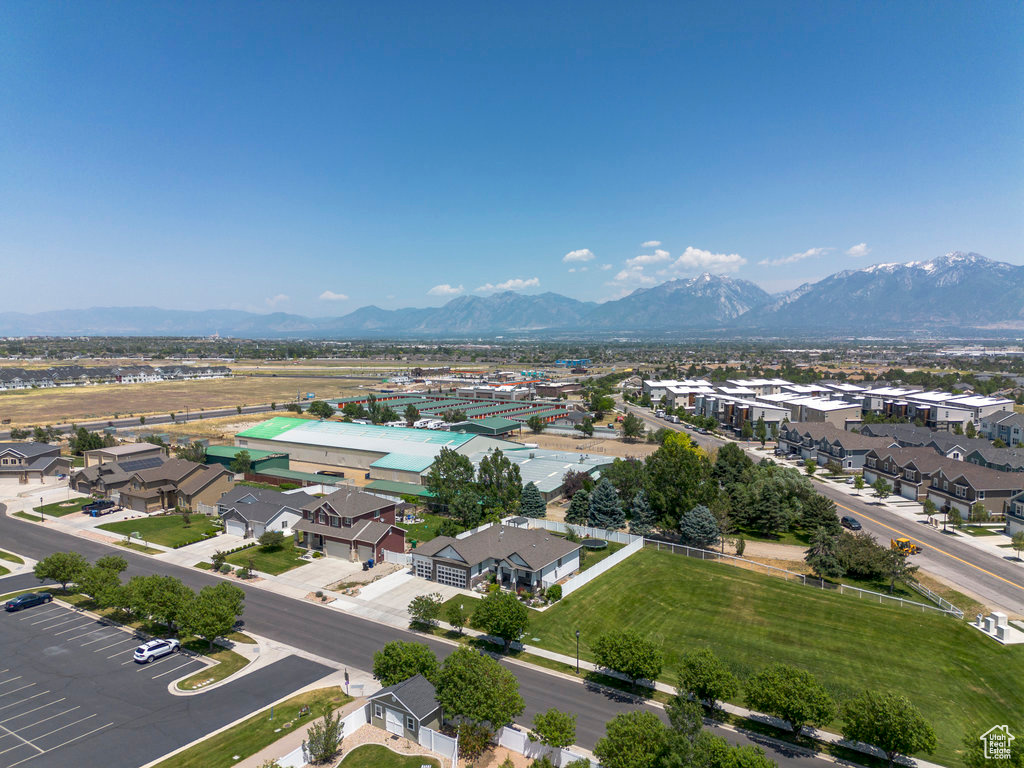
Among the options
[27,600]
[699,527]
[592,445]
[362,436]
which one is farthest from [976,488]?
[27,600]

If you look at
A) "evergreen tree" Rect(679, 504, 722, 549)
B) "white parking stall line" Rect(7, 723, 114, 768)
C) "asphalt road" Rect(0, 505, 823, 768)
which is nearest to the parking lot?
"white parking stall line" Rect(7, 723, 114, 768)

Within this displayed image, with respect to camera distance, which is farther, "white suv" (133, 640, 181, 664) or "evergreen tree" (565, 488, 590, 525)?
"evergreen tree" (565, 488, 590, 525)

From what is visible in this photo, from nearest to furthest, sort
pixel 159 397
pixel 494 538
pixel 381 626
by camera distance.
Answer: pixel 381 626 < pixel 494 538 < pixel 159 397

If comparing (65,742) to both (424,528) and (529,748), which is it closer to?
(529,748)

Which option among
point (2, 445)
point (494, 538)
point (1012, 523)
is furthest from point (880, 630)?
point (2, 445)

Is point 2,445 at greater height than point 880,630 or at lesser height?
greater

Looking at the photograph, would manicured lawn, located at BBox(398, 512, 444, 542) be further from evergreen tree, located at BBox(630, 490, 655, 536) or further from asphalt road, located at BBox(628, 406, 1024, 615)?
asphalt road, located at BBox(628, 406, 1024, 615)

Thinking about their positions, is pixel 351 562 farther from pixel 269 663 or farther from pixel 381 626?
pixel 269 663
